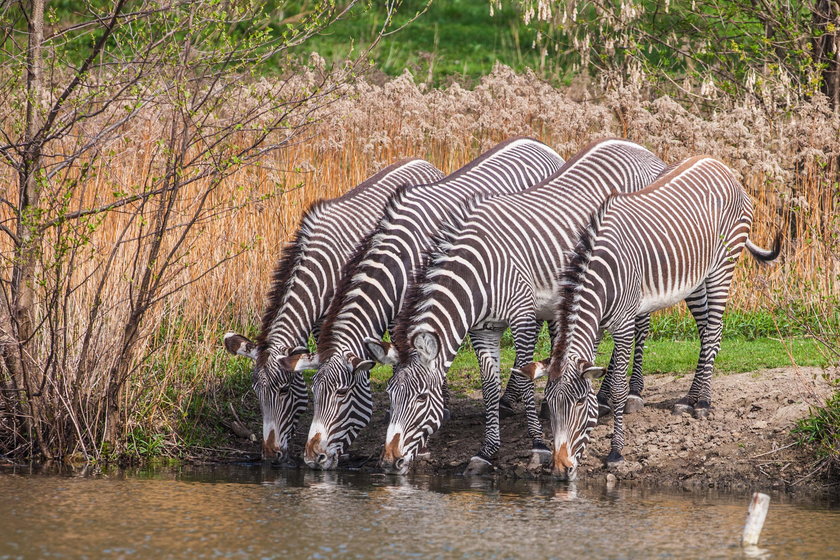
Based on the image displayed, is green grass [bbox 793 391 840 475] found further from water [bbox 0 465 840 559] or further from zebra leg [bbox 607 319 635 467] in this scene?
zebra leg [bbox 607 319 635 467]

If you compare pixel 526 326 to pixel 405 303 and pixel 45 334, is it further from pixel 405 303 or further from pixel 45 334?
pixel 45 334

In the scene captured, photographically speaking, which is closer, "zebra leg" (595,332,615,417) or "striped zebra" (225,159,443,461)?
"striped zebra" (225,159,443,461)

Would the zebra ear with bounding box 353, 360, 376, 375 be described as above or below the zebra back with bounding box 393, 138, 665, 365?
below

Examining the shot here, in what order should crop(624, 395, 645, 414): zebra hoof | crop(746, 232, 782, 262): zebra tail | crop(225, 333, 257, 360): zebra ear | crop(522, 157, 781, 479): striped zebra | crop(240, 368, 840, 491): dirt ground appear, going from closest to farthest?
crop(522, 157, 781, 479): striped zebra, crop(240, 368, 840, 491): dirt ground, crop(225, 333, 257, 360): zebra ear, crop(624, 395, 645, 414): zebra hoof, crop(746, 232, 782, 262): zebra tail

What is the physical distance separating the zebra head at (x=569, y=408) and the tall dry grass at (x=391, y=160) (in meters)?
2.67

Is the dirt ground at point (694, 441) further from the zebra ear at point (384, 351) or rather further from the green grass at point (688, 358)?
the zebra ear at point (384, 351)

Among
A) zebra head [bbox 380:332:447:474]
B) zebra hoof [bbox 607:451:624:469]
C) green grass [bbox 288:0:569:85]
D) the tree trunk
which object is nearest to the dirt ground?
zebra hoof [bbox 607:451:624:469]

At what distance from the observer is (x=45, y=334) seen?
27.5 feet

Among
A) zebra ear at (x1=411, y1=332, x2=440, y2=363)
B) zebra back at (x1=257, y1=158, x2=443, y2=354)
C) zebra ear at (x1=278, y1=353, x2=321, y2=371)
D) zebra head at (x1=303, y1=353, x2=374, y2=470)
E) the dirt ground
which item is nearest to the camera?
the dirt ground

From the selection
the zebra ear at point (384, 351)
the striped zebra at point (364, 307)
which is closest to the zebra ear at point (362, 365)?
the striped zebra at point (364, 307)

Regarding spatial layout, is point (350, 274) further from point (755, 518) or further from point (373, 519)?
point (755, 518)

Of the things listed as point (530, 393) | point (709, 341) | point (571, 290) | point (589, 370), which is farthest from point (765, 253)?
point (589, 370)

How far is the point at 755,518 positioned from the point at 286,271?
4.74 m

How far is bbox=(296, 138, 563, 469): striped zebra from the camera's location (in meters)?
8.45
